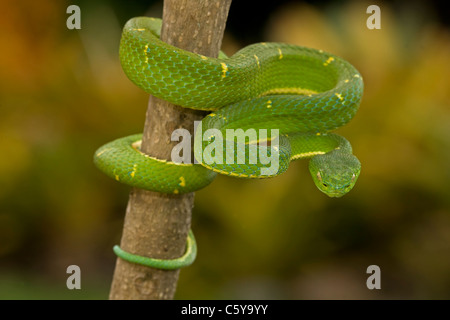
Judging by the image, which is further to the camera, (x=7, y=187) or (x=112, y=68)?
(x=112, y=68)

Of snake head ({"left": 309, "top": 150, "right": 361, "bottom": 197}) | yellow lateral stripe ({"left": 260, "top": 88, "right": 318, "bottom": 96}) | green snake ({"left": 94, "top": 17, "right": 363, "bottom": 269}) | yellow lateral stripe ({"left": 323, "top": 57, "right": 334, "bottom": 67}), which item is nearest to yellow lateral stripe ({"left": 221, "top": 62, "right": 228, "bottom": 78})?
green snake ({"left": 94, "top": 17, "right": 363, "bottom": 269})

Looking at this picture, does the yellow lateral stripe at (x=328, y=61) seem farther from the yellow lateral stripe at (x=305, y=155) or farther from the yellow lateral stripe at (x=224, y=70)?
the yellow lateral stripe at (x=224, y=70)

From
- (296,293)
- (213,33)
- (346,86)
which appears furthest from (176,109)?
(296,293)

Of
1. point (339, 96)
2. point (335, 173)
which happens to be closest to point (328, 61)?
point (339, 96)

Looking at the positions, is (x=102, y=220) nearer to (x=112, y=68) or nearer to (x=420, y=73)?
(x=112, y=68)

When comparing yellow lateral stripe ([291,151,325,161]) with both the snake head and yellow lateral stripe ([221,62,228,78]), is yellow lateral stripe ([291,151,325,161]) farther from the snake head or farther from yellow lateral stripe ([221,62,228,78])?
yellow lateral stripe ([221,62,228,78])

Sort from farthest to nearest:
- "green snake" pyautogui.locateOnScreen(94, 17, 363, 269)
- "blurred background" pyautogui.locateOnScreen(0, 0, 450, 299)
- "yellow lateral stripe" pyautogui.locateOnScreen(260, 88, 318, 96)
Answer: "blurred background" pyautogui.locateOnScreen(0, 0, 450, 299)
"yellow lateral stripe" pyautogui.locateOnScreen(260, 88, 318, 96)
"green snake" pyautogui.locateOnScreen(94, 17, 363, 269)

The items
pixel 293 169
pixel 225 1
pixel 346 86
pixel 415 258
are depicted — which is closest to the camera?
pixel 225 1
